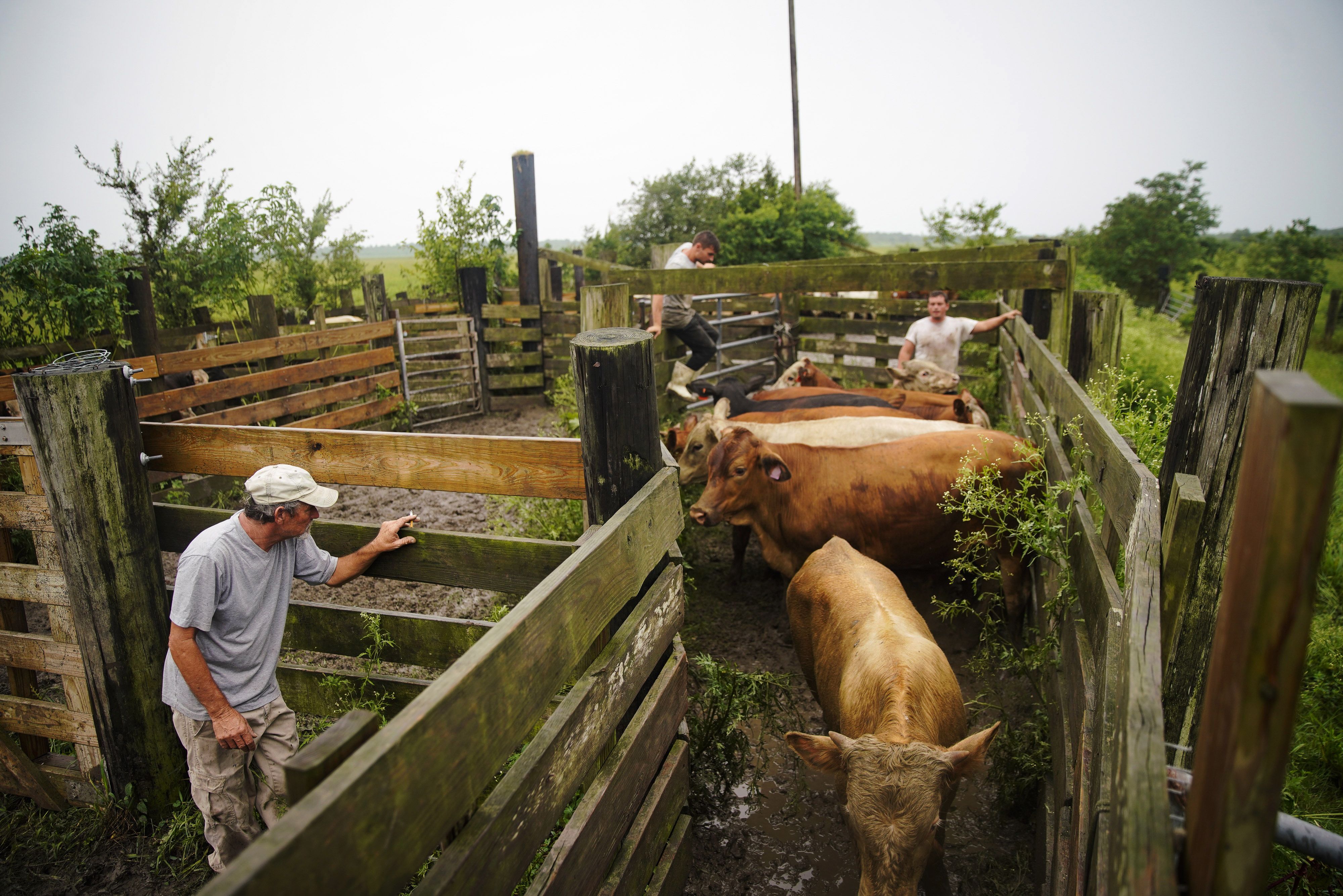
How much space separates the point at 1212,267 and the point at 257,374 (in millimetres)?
34003

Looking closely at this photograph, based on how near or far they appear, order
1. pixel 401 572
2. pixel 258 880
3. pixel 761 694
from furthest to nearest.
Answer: pixel 761 694 → pixel 401 572 → pixel 258 880

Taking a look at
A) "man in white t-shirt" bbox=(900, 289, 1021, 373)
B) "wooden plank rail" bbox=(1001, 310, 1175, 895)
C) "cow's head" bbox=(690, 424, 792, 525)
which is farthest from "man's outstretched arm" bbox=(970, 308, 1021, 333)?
"wooden plank rail" bbox=(1001, 310, 1175, 895)

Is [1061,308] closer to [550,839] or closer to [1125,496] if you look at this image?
[1125,496]

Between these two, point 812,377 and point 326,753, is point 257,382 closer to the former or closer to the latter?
point 812,377

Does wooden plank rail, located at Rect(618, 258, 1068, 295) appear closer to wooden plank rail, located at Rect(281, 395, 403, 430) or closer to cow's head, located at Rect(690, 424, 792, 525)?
cow's head, located at Rect(690, 424, 792, 525)

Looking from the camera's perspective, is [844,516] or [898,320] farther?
[898,320]

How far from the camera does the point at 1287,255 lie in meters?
26.1

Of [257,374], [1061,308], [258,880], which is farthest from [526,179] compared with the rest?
[258,880]

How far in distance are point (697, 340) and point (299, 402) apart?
15.9 ft

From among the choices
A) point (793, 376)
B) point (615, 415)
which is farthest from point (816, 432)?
point (615, 415)

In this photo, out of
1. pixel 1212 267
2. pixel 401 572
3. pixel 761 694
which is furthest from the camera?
pixel 1212 267

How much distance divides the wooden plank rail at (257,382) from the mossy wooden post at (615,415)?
5145 millimetres

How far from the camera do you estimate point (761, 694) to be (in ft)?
10.7

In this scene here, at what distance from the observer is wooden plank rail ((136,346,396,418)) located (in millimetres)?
6789
